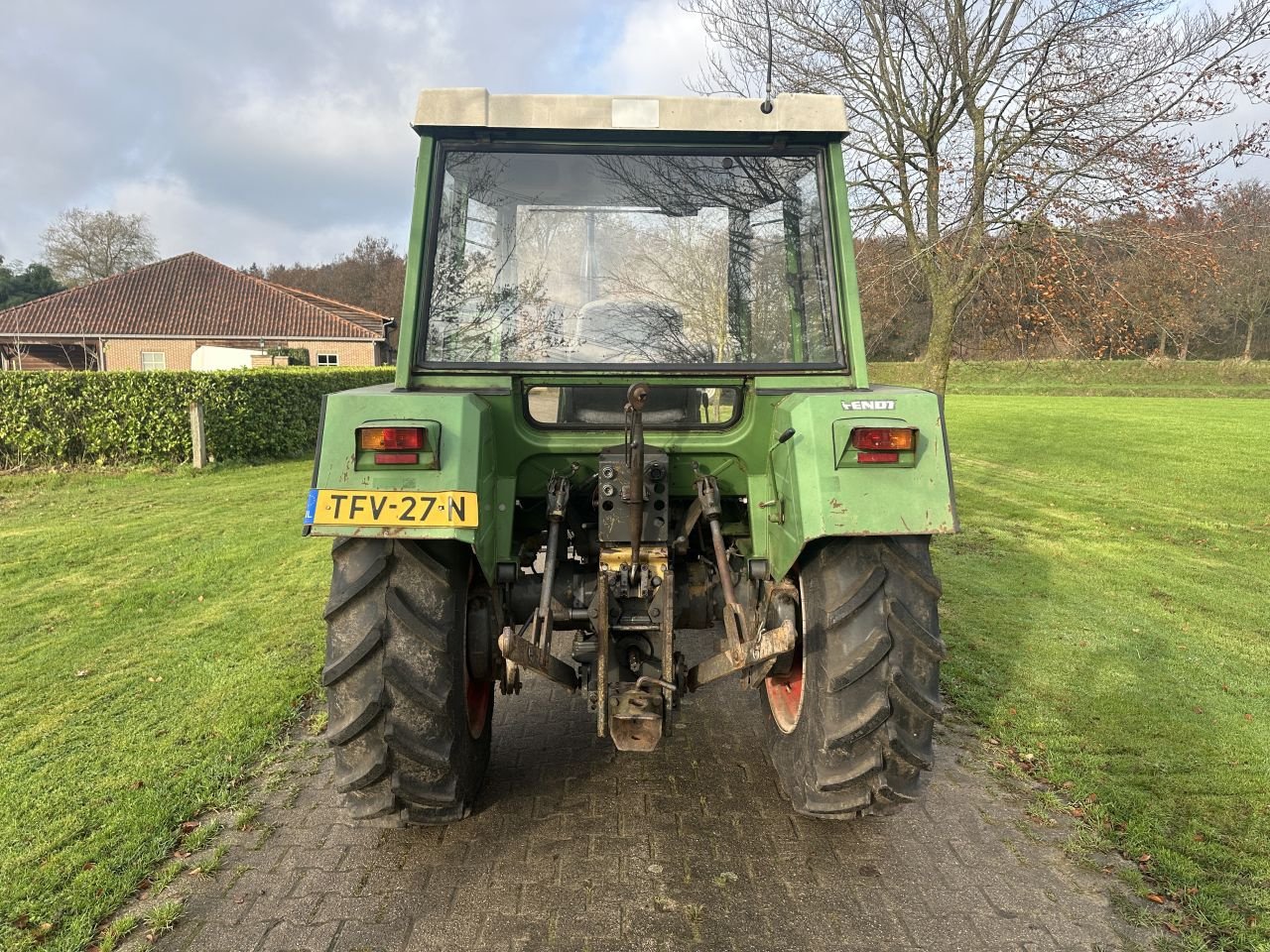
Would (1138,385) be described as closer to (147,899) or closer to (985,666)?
(985,666)

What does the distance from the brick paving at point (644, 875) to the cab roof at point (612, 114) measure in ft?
8.51

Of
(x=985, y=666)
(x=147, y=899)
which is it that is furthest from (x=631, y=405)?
(x=985, y=666)

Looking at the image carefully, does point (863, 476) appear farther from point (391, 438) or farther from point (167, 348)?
point (167, 348)

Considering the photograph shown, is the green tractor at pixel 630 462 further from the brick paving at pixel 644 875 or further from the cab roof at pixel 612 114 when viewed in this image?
the brick paving at pixel 644 875

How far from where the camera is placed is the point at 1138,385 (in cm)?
3734

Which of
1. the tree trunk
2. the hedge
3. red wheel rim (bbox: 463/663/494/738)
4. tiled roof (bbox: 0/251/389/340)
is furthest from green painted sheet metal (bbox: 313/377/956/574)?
tiled roof (bbox: 0/251/389/340)

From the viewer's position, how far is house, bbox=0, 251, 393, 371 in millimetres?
34406

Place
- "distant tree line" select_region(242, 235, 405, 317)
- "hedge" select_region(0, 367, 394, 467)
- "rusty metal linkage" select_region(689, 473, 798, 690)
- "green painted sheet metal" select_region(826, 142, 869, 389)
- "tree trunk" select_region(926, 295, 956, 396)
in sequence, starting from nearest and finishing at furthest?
1. "rusty metal linkage" select_region(689, 473, 798, 690)
2. "green painted sheet metal" select_region(826, 142, 869, 389)
3. "tree trunk" select_region(926, 295, 956, 396)
4. "hedge" select_region(0, 367, 394, 467)
5. "distant tree line" select_region(242, 235, 405, 317)

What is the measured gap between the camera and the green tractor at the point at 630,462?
2.71 meters

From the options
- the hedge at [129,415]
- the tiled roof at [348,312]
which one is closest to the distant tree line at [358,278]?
the tiled roof at [348,312]

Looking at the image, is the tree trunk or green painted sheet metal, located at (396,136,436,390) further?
the tree trunk

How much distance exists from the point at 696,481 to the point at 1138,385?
40.7 meters

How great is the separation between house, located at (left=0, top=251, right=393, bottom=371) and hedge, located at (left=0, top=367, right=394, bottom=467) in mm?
20750

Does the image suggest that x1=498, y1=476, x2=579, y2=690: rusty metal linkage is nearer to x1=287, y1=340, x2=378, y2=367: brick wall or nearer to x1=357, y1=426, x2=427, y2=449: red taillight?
x1=357, y1=426, x2=427, y2=449: red taillight
